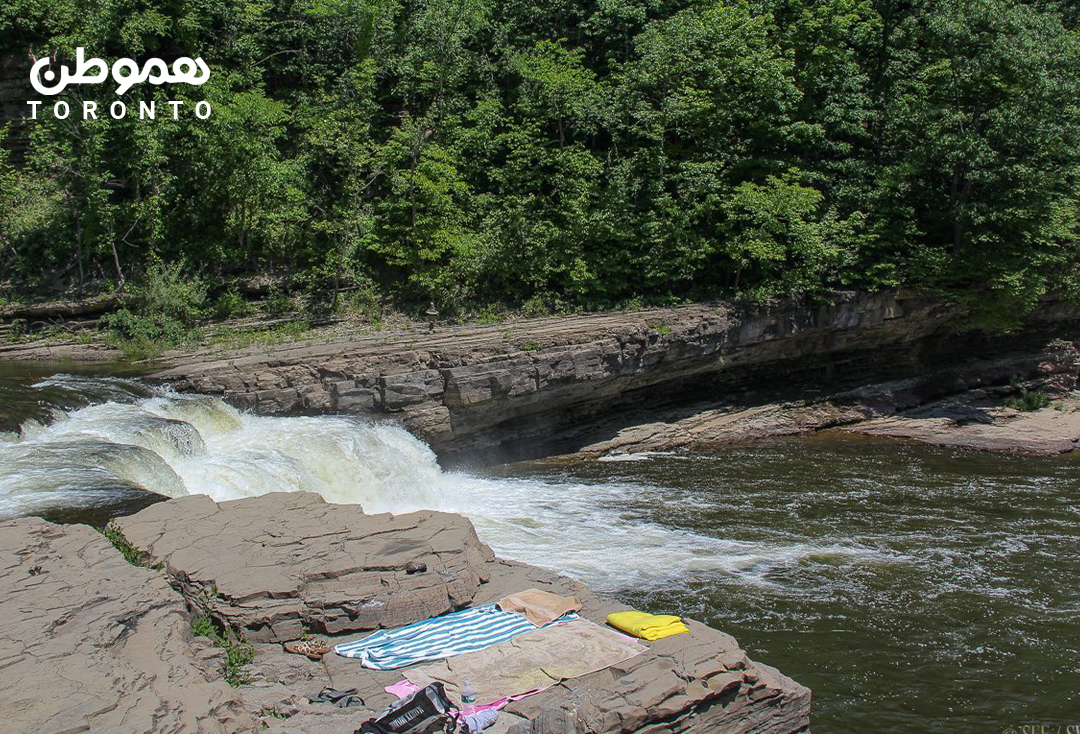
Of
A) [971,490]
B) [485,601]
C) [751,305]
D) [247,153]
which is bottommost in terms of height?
[971,490]

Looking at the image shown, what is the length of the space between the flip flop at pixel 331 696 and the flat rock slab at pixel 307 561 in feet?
3.12

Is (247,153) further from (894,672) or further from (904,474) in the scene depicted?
(894,672)

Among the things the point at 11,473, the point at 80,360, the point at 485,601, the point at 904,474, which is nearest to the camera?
the point at 485,601

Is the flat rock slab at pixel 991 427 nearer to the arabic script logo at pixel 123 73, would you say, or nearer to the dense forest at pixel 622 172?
the dense forest at pixel 622 172

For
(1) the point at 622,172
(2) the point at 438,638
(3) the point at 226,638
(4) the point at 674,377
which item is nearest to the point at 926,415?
(4) the point at 674,377

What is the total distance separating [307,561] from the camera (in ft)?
25.5

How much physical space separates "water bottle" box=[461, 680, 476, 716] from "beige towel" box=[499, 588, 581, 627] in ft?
3.55

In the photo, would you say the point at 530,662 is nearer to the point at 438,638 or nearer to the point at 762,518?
the point at 438,638

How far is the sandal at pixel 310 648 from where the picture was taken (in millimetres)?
6707

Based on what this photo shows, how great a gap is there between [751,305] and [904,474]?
4.86 m

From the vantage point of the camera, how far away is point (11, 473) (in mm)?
9945

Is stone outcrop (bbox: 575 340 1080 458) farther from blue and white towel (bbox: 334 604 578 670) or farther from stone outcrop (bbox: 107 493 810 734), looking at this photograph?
Answer: blue and white towel (bbox: 334 604 578 670)

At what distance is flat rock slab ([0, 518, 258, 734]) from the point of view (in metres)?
5.12

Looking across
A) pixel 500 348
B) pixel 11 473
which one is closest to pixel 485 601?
pixel 11 473
